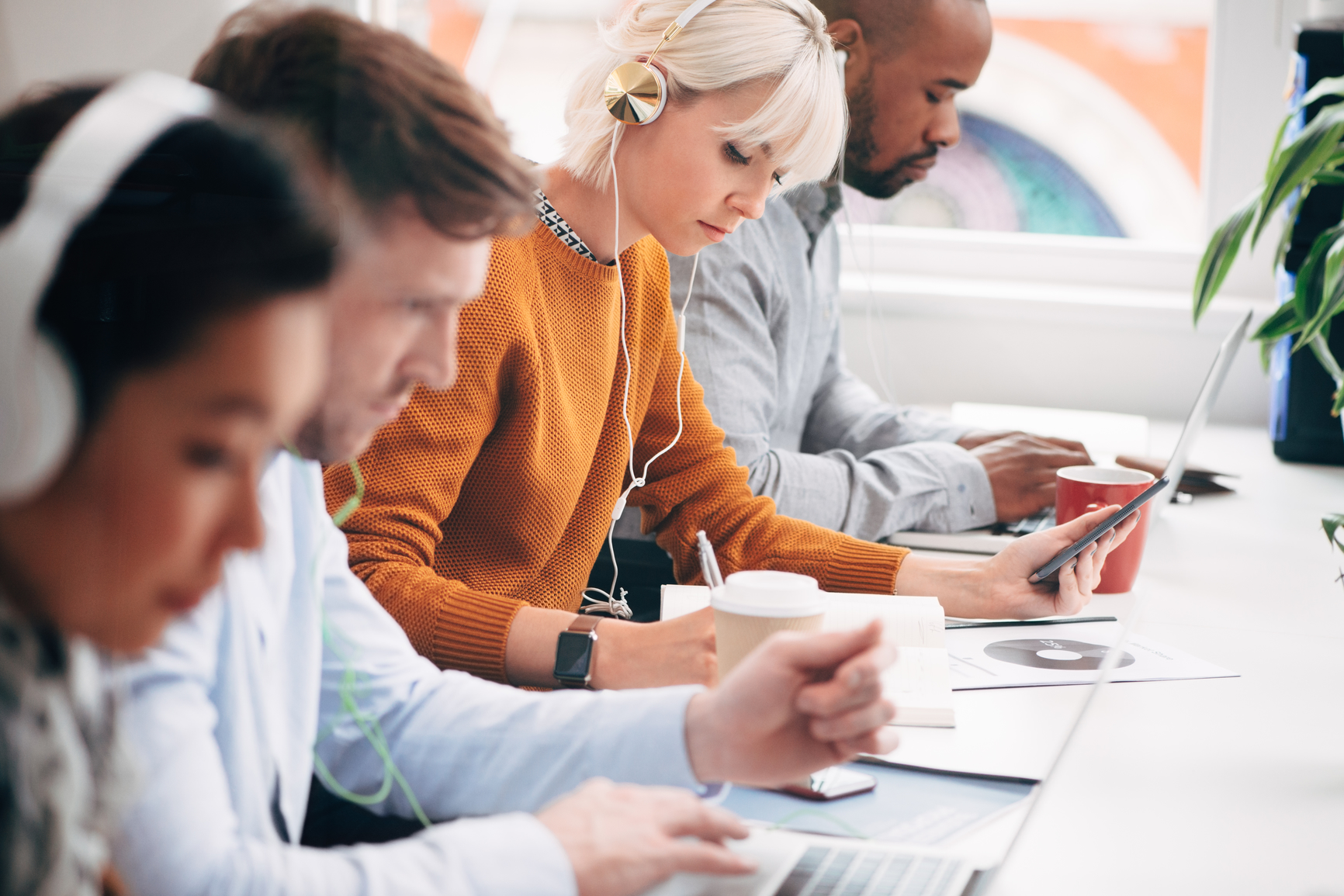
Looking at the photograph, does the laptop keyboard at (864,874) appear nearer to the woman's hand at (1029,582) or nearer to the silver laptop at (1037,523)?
the woman's hand at (1029,582)

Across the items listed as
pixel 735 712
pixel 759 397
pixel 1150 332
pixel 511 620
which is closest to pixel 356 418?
pixel 735 712

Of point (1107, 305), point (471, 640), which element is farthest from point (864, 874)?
point (1107, 305)

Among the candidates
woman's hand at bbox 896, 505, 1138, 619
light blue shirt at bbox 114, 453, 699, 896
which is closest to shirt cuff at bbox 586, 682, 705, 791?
light blue shirt at bbox 114, 453, 699, 896

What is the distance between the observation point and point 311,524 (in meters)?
0.72

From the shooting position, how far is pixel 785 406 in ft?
5.53

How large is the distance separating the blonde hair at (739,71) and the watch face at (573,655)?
0.49 meters

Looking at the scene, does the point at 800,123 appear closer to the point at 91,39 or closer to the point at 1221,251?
the point at 1221,251

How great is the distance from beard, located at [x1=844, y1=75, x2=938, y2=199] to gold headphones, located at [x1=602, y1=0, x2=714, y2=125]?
0.73 meters

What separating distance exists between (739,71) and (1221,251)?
52 centimetres

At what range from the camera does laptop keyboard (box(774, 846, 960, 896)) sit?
1.95 feet

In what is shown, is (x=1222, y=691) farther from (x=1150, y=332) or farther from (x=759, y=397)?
(x=1150, y=332)

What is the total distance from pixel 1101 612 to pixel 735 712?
60 centimetres

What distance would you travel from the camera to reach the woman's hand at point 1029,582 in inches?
42.5

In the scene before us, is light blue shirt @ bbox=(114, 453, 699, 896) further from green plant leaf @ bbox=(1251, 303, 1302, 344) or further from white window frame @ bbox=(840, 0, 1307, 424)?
white window frame @ bbox=(840, 0, 1307, 424)
